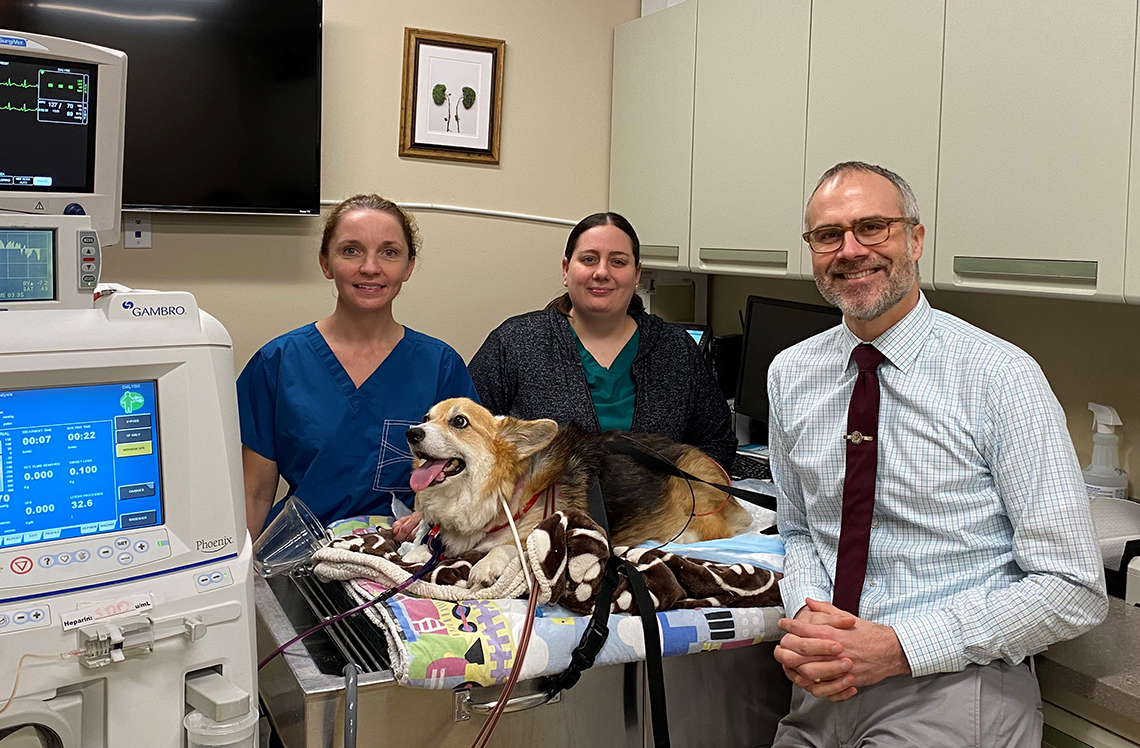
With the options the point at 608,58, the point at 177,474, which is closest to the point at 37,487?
the point at 177,474

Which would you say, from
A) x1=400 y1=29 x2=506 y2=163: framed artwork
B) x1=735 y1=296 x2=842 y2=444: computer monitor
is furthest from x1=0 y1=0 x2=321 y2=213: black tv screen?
x1=735 y1=296 x2=842 y2=444: computer monitor

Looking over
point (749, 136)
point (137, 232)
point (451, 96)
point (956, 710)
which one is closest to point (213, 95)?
point (137, 232)

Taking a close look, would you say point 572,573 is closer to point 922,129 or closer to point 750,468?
point 750,468

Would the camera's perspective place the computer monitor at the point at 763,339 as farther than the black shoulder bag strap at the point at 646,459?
Yes

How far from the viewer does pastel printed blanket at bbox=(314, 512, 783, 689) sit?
1.21 meters

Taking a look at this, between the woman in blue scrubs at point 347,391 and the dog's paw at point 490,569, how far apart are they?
1.42 feet

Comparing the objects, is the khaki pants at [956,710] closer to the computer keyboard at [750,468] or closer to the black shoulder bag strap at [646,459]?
the black shoulder bag strap at [646,459]

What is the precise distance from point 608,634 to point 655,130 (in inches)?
77.8

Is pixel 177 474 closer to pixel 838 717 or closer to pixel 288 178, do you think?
pixel 838 717

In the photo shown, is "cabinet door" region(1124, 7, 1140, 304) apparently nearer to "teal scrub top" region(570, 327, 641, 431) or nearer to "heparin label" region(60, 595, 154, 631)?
"teal scrub top" region(570, 327, 641, 431)

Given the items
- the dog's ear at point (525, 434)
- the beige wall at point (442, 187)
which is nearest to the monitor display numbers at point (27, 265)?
the dog's ear at point (525, 434)

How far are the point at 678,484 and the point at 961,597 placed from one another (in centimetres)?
57

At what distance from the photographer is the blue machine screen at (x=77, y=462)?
2.85 ft

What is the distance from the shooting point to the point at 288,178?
267 cm
